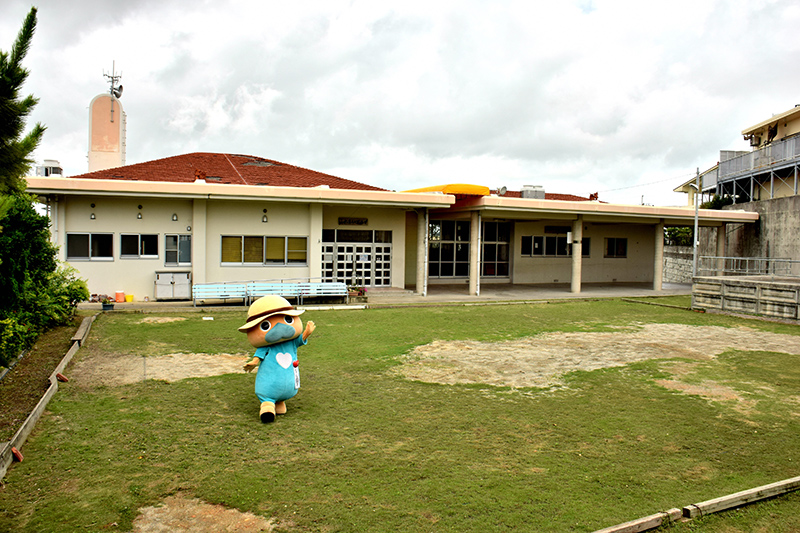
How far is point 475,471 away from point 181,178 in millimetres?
19208

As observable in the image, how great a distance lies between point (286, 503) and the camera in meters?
4.73

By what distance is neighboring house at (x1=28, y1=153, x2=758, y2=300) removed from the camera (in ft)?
59.6

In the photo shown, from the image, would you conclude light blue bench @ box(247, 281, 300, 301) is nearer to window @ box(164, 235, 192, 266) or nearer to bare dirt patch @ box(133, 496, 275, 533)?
window @ box(164, 235, 192, 266)

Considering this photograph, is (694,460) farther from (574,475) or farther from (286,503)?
(286,503)

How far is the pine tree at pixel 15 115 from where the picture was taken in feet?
15.8

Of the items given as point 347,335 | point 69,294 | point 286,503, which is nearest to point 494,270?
point 347,335

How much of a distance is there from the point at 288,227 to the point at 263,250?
48.4 inches

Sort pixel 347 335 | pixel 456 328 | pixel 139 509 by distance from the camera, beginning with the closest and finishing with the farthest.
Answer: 1. pixel 139 509
2. pixel 347 335
3. pixel 456 328

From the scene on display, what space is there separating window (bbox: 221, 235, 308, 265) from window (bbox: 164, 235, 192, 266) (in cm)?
114

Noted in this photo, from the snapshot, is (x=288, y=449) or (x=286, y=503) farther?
(x=288, y=449)

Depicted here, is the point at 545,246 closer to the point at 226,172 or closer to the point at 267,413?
the point at 226,172

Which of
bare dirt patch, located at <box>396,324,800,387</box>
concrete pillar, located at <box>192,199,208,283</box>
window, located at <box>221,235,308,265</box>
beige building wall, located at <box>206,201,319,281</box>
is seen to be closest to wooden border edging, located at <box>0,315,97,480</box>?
bare dirt patch, located at <box>396,324,800,387</box>

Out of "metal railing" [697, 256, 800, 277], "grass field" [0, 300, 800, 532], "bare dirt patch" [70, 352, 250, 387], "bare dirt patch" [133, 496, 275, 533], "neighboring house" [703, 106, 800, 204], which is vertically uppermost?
"neighboring house" [703, 106, 800, 204]

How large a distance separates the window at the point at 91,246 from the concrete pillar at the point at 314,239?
21.6 ft
